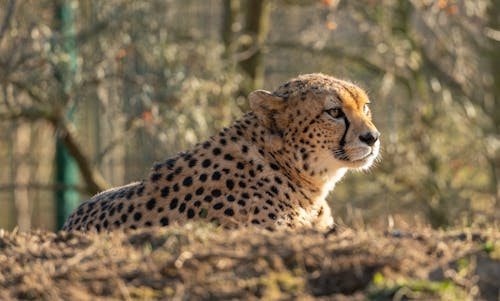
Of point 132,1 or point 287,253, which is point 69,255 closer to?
point 287,253

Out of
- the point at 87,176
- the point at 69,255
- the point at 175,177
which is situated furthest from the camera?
the point at 87,176

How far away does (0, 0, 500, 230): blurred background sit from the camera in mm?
7953

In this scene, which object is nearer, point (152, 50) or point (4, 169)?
point (152, 50)

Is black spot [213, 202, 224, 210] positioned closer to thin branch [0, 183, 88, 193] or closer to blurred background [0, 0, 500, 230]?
blurred background [0, 0, 500, 230]

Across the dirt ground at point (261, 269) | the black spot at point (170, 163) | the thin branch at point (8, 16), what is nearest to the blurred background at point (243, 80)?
the thin branch at point (8, 16)

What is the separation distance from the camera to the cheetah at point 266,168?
4.95 metres

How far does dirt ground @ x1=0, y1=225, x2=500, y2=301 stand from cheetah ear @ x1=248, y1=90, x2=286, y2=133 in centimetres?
180

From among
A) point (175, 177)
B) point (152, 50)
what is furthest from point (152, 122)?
point (175, 177)

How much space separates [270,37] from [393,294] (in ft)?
24.9

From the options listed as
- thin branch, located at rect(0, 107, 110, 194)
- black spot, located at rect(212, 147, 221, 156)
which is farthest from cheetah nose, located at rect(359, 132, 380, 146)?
thin branch, located at rect(0, 107, 110, 194)

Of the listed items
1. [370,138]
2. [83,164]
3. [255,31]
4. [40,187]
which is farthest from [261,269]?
[255,31]

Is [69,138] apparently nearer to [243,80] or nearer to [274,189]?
[243,80]

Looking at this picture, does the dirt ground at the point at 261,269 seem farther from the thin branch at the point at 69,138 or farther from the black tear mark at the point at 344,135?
the thin branch at the point at 69,138

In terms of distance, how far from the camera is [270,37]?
34.4 ft
